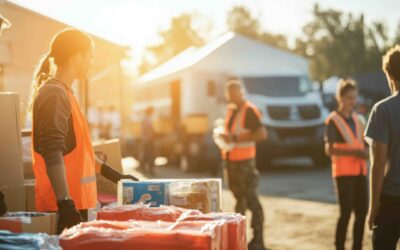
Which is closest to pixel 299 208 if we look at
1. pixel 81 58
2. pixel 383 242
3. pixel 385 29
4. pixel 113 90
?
pixel 113 90

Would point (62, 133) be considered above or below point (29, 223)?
above

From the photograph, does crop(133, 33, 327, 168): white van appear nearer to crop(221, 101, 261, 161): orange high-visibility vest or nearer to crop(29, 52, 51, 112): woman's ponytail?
crop(221, 101, 261, 161): orange high-visibility vest

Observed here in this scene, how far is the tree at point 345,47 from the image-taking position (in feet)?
203

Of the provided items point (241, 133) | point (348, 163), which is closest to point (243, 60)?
point (241, 133)

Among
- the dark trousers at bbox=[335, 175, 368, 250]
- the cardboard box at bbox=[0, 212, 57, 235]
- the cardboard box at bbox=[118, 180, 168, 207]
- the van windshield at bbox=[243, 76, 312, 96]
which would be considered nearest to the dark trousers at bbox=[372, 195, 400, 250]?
the cardboard box at bbox=[118, 180, 168, 207]

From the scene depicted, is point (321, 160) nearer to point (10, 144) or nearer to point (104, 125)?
point (104, 125)

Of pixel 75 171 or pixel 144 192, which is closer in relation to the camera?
pixel 75 171

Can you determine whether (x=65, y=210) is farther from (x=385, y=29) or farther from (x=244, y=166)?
(x=385, y=29)

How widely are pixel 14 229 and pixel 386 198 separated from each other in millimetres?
2361

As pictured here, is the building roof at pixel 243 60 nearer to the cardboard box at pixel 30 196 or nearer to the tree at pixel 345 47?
the cardboard box at pixel 30 196

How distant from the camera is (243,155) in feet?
26.8

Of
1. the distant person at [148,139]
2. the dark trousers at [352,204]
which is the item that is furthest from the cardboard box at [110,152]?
the distant person at [148,139]

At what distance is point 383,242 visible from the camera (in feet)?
14.8

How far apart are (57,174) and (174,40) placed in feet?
281
